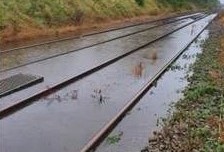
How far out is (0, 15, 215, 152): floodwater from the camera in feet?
29.6

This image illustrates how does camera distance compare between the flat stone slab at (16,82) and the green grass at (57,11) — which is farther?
the green grass at (57,11)

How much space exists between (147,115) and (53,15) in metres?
25.5

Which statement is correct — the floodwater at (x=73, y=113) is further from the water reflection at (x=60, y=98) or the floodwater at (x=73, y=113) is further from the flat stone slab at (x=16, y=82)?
the flat stone slab at (x=16, y=82)

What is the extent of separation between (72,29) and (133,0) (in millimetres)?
30500

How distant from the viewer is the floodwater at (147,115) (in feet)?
30.0

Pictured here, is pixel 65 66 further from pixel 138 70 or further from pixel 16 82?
pixel 16 82

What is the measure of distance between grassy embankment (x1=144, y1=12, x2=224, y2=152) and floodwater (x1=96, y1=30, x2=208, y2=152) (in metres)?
0.27

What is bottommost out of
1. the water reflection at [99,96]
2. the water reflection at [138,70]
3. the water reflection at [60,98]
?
the water reflection at [138,70]

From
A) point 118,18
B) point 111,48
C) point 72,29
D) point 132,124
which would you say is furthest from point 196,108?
point 118,18

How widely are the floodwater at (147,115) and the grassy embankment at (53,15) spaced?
12701 mm

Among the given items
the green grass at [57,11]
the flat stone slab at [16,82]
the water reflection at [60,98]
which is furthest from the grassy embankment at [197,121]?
the green grass at [57,11]

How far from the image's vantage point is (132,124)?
34.3 feet

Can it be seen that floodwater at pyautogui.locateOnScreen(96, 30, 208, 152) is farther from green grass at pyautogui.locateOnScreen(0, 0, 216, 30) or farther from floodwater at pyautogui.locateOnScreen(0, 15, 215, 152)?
green grass at pyautogui.locateOnScreen(0, 0, 216, 30)

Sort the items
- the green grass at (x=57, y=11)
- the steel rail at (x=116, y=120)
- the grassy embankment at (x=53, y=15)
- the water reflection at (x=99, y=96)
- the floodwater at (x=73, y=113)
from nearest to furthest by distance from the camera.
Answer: the steel rail at (x=116, y=120) < the floodwater at (x=73, y=113) < the water reflection at (x=99, y=96) < the grassy embankment at (x=53, y=15) < the green grass at (x=57, y=11)
